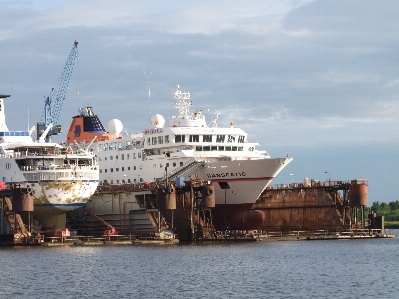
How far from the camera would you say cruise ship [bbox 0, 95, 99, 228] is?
3563 inches

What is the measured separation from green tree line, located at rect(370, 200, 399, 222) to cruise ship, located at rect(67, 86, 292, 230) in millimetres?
81884

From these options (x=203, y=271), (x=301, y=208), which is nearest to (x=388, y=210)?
(x=301, y=208)

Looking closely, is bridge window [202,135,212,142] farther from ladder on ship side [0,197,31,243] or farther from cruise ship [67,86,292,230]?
ladder on ship side [0,197,31,243]

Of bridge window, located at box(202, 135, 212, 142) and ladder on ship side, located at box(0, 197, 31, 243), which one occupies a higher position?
bridge window, located at box(202, 135, 212, 142)

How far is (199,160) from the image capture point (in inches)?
3720

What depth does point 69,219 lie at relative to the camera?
98.6 metres

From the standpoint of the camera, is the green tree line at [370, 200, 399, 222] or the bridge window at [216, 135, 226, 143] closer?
the bridge window at [216, 135, 226, 143]

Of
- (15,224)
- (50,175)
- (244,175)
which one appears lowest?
(15,224)

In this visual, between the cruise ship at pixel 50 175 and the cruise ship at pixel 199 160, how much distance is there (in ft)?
20.5

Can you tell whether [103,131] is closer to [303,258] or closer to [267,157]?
[267,157]

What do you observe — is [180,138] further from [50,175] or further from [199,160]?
[50,175]

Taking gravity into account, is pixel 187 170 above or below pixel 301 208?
above

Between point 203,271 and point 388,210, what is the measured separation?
425ft

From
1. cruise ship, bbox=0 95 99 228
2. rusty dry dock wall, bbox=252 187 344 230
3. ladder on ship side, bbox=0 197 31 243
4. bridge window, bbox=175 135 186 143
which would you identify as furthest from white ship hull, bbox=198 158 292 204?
ladder on ship side, bbox=0 197 31 243
